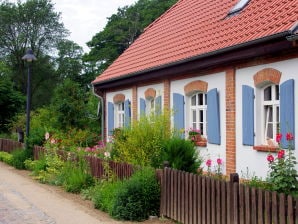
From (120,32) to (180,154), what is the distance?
37285mm

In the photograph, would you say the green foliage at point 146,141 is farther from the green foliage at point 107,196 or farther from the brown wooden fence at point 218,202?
the brown wooden fence at point 218,202

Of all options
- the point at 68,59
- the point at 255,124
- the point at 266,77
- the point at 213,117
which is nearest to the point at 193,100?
the point at 213,117

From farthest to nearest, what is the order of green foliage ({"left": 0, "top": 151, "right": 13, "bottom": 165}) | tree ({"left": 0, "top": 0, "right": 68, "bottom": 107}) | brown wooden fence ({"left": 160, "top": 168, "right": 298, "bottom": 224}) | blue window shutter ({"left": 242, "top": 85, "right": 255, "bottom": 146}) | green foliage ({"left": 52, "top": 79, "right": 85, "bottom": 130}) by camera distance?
1. tree ({"left": 0, "top": 0, "right": 68, "bottom": 107})
2. green foliage ({"left": 52, "top": 79, "right": 85, "bottom": 130})
3. green foliage ({"left": 0, "top": 151, "right": 13, "bottom": 165})
4. blue window shutter ({"left": 242, "top": 85, "right": 255, "bottom": 146})
5. brown wooden fence ({"left": 160, "top": 168, "right": 298, "bottom": 224})

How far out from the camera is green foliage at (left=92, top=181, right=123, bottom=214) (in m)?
9.88

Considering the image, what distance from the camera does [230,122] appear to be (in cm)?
1205

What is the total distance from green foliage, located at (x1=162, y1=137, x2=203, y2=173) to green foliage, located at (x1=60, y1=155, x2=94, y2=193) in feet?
11.8

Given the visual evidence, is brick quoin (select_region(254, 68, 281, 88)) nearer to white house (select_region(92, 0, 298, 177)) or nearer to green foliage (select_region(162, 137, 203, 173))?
white house (select_region(92, 0, 298, 177))

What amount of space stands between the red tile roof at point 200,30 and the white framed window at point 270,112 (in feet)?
3.97

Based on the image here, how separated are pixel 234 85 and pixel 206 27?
3.43 m

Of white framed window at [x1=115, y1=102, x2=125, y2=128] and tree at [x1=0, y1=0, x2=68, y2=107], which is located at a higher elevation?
tree at [x1=0, y1=0, x2=68, y2=107]

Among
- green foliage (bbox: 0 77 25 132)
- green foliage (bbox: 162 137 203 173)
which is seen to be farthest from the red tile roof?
green foliage (bbox: 0 77 25 132)

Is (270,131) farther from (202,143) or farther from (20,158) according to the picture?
(20,158)

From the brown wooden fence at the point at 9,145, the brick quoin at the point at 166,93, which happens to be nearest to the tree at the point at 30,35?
the brown wooden fence at the point at 9,145

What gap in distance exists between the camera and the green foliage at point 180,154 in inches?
383
